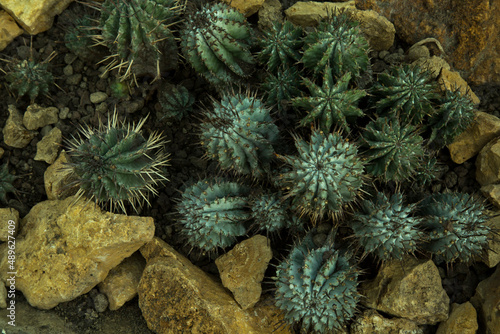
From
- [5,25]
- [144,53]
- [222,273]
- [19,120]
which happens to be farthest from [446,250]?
[5,25]

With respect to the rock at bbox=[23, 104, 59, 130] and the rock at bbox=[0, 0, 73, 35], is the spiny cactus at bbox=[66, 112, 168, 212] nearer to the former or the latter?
the rock at bbox=[23, 104, 59, 130]

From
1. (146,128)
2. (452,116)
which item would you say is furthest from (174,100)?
(452,116)

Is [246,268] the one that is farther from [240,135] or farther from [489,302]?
[489,302]

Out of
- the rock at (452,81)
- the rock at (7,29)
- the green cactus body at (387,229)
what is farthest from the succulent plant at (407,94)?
the rock at (7,29)

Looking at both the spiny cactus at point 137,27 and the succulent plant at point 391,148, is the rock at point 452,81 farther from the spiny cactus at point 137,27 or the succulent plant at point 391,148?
the spiny cactus at point 137,27

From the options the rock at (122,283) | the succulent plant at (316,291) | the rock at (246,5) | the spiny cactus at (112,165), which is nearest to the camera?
the succulent plant at (316,291)

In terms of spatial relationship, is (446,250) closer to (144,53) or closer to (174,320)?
(174,320)
